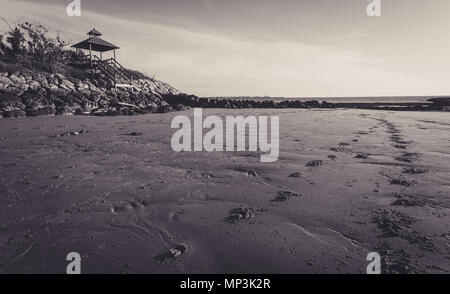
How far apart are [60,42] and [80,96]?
42.0ft

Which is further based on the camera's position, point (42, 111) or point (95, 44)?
point (95, 44)

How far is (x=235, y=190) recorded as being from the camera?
4.98m

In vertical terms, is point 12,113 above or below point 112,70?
below

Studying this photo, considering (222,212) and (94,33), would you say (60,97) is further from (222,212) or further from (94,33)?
(222,212)

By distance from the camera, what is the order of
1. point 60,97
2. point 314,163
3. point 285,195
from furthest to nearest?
point 60,97 < point 314,163 < point 285,195

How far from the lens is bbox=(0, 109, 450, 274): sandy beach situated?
115 inches

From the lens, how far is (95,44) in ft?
97.7

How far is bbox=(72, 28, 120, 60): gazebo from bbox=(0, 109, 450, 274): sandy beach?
25.8 meters

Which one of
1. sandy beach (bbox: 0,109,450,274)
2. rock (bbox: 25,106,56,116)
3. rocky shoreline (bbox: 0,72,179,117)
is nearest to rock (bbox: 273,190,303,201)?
sandy beach (bbox: 0,109,450,274)

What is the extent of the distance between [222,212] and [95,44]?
1243 inches

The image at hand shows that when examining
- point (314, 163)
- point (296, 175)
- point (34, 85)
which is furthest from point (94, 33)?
point (296, 175)

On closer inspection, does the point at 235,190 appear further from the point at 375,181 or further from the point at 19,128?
the point at 19,128

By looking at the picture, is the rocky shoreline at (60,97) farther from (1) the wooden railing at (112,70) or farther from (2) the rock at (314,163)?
(2) the rock at (314,163)
